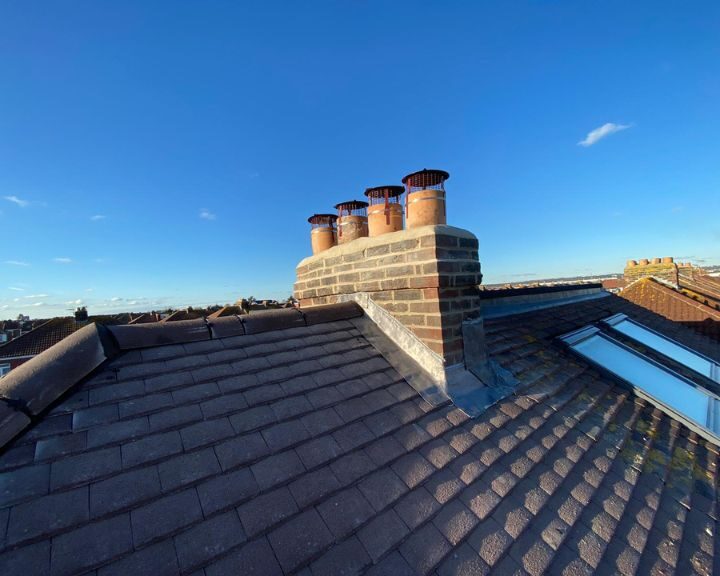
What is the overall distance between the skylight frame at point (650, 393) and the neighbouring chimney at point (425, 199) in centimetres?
306

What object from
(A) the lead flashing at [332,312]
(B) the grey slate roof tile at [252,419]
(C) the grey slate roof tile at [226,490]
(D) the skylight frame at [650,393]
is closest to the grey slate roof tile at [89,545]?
(C) the grey slate roof tile at [226,490]

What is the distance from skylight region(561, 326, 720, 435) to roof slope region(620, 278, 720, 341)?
880cm

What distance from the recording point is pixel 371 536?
166 centimetres

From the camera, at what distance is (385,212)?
404 centimetres

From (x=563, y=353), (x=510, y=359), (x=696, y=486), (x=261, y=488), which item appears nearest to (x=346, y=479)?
(x=261, y=488)

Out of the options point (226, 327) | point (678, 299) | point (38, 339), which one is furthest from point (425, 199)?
point (38, 339)

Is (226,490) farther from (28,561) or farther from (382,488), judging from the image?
(382,488)

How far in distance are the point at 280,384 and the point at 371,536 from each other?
125cm

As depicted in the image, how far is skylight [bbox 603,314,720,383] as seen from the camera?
18.0 ft

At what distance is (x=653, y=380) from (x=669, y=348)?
8.87 ft

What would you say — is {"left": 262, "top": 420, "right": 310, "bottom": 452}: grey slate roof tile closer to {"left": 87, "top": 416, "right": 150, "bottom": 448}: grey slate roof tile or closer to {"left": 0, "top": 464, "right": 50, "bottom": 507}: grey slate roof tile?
{"left": 87, "top": 416, "right": 150, "bottom": 448}: grey slate roof tile

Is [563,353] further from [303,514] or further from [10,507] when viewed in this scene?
[10,507]

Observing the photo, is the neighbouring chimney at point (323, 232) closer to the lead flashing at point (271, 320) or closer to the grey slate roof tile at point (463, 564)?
the lead flashing at point (271, 320)

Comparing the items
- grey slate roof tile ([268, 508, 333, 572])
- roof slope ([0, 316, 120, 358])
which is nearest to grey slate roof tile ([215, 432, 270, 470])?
grey slate roof tile ([268, 508, 333, 572])
